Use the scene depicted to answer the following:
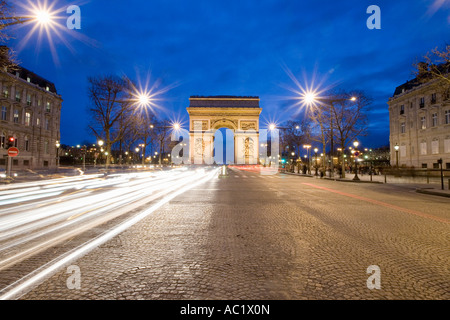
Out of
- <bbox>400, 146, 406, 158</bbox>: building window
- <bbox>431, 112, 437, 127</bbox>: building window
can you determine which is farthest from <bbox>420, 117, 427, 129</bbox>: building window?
<bbox>400, 146, 406, 158</bbox>: building window

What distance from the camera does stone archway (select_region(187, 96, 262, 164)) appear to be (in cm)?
7662

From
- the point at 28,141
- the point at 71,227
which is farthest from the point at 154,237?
the point at 28,141

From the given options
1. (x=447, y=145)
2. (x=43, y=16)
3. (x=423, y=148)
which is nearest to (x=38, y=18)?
(x=43, y=16)

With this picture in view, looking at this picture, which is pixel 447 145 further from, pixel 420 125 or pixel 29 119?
pixel 29 119

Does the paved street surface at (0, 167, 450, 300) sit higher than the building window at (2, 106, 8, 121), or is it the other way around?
the building window at (2, 106, 8, 121)

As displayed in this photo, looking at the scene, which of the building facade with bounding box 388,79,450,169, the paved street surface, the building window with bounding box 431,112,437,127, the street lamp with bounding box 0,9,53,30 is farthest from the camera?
the building window with bounding box 431,112,437,127

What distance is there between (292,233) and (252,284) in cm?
262

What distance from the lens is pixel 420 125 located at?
4591 cm

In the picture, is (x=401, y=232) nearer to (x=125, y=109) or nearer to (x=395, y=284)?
(x=395, y=284)

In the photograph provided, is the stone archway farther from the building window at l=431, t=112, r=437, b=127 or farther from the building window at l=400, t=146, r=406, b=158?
the building window at l=431, t=112, r=437, b=127

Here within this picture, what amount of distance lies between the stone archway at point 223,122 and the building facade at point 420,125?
33941 millimetres

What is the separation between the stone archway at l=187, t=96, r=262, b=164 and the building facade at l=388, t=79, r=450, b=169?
3394 centimetres

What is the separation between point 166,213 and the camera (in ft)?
25.2
